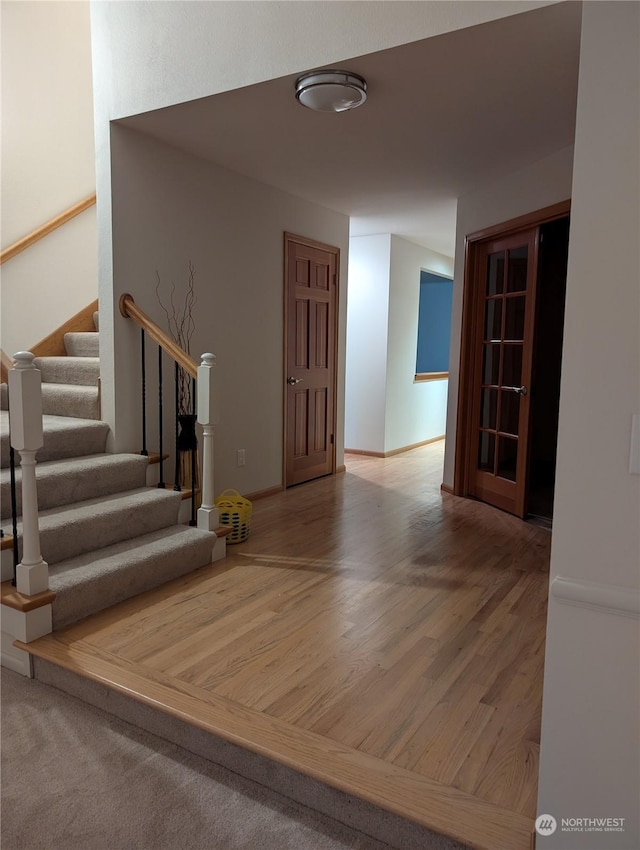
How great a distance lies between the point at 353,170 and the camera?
4.15 m

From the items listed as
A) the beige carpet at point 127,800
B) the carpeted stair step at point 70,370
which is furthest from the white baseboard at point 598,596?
the carpeted stair step at point 70,370

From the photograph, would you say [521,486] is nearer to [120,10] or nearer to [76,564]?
[76,564]

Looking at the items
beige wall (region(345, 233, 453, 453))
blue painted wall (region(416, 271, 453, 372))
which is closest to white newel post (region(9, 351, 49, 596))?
beige wall (region(345, 233, 453, 453))

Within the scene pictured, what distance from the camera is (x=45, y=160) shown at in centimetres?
462

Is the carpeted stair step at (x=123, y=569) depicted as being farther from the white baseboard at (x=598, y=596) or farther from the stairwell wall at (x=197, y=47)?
the white baseboard at (x=598, y=596)

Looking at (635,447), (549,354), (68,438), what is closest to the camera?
(635,447)

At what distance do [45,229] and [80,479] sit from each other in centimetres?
231

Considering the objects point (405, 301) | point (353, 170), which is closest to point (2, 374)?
point (353, 170)

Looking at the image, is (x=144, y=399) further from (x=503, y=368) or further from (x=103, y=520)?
(x=503, y=368)

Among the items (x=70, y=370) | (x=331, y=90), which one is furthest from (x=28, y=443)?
(x=331, y=90)

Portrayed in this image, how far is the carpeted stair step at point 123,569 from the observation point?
2.60m

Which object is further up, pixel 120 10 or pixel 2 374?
pixel 120 10

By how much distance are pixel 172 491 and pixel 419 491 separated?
7.89 feet

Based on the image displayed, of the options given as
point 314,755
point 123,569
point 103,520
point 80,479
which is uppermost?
point 80,479
